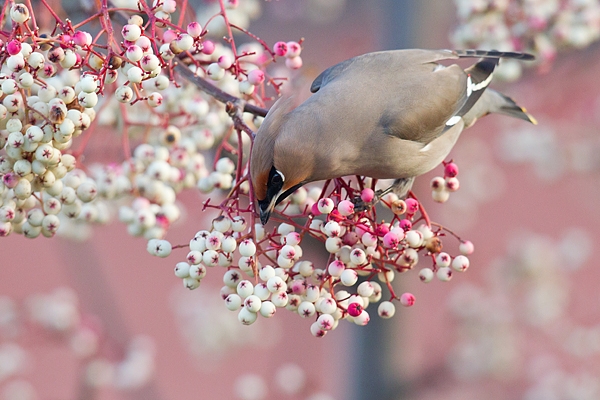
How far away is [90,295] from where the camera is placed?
3430 mm

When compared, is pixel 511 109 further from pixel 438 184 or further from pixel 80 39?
pixel 80 39

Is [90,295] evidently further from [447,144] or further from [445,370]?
[447,144]

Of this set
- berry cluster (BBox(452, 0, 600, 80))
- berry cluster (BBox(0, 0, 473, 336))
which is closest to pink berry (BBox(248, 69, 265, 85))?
berry cluster (BBox(0, 0, 473, 336))

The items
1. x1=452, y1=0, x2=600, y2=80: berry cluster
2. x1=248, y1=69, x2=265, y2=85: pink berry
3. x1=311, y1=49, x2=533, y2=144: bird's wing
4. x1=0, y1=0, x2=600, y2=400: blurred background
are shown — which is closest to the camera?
x1=248, y1=69, x2=265, y2=85: pink berry

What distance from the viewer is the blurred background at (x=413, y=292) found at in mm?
2346

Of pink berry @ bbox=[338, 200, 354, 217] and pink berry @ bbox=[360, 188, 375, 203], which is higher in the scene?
pink berry @ bbox=[360, 188, 375, 203]

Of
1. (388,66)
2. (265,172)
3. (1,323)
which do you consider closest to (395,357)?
(388,66)

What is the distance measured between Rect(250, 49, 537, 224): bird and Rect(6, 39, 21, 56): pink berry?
444mm

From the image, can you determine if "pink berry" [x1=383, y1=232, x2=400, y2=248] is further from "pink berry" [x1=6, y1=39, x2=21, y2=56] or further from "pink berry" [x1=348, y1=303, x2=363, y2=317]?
"pink berry" [x1=6, y1=39, x2=21, y2=56]

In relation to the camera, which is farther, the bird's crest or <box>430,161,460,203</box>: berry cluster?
<box>430,161,460,203</box>: berry cluster

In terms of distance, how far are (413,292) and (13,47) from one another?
1.64m

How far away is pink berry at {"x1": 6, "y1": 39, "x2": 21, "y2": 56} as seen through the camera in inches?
41.1

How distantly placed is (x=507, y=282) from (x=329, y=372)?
4.21 ft

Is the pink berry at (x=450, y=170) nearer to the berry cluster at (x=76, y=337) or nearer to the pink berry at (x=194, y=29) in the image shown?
the pink berry at (x=194, y=29)
